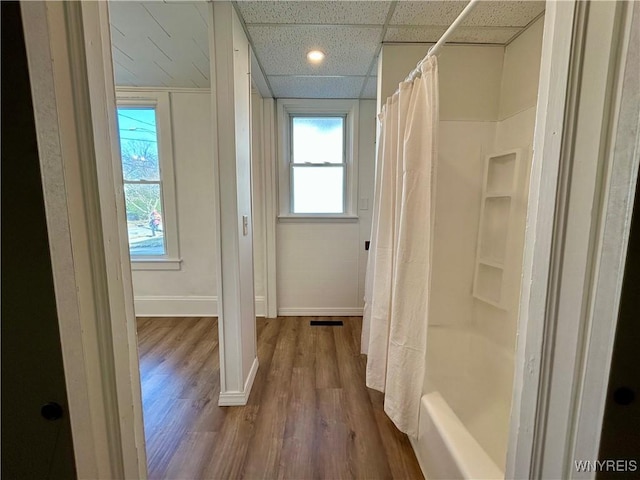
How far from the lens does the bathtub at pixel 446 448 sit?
2.90 feet

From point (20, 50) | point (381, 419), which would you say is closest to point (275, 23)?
point (20, 50)

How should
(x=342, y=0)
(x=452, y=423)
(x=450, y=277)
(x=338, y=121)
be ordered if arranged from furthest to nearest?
(x=338, y=121) < (x=450, y=277) < (x=342, y=0) < (x=452, y=423)

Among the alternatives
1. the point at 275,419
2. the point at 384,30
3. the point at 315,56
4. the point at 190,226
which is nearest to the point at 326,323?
the point at 275,419

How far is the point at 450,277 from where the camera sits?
1888 mm

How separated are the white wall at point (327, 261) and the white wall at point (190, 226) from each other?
793mm

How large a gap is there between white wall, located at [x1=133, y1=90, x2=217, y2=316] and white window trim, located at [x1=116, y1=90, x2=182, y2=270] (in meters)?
0.04

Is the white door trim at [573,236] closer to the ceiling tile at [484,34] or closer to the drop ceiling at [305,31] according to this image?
the drop ceiling at [305,31]

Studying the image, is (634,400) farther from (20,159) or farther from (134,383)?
(20,159)

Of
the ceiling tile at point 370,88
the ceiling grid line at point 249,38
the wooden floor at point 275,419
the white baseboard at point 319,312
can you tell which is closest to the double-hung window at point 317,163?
the ceiling tile at point 370,88

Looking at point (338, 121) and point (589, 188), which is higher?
point (338, 121)

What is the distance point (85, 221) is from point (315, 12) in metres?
1.66

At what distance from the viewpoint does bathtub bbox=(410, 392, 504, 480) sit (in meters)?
0.88

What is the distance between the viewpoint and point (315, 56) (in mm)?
1951

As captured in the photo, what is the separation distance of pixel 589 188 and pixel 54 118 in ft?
2.67
